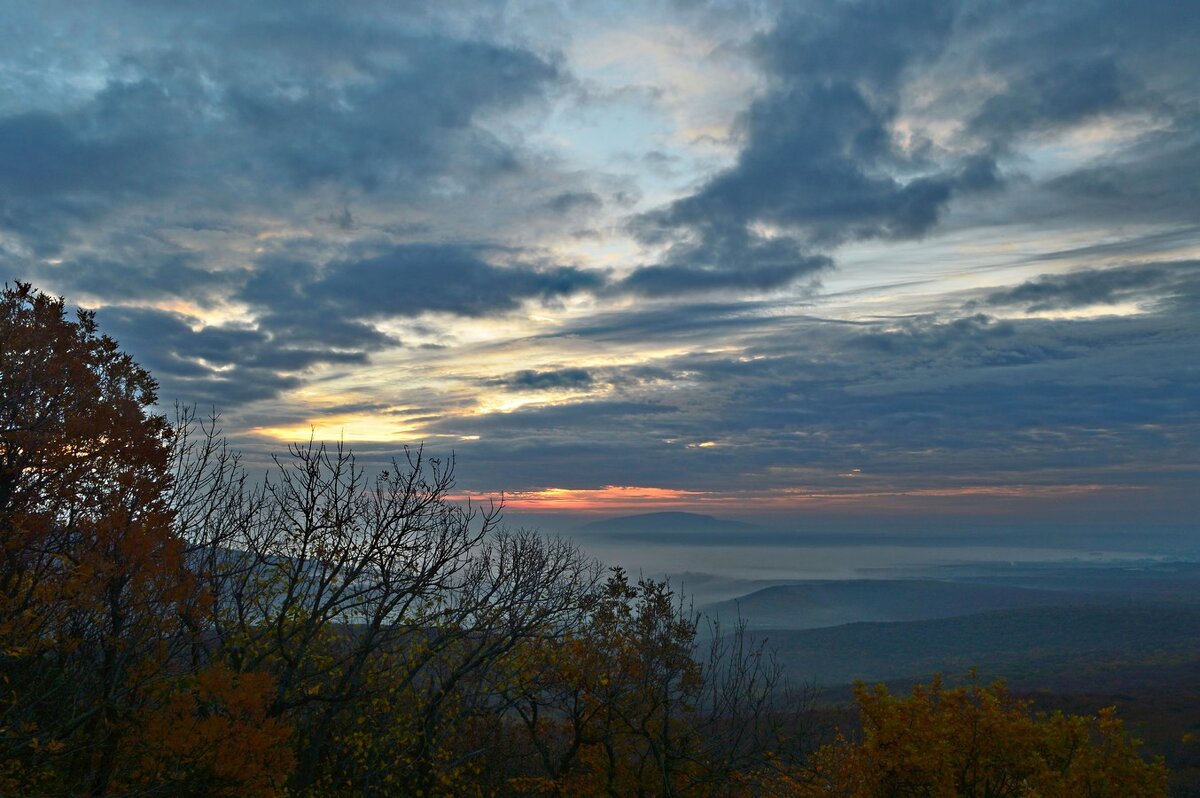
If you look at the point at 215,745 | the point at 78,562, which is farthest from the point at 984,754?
the point at 78,562

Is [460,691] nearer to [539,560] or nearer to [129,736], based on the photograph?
[539,560]

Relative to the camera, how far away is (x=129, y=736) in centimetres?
1750

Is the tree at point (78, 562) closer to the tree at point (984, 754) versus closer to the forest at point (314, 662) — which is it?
the forest at point (314, 662)

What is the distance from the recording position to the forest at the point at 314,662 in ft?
54.5

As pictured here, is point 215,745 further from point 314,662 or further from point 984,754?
point 984,754

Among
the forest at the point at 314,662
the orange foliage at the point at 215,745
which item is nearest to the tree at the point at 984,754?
the forest at the point at 314,662

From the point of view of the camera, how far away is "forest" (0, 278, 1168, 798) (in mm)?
16625

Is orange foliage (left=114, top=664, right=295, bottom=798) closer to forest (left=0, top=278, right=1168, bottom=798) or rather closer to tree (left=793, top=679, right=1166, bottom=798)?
forest (left=0, top=278, right=1168, bottom=798)

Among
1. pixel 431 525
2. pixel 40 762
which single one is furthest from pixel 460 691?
pixel 40 762

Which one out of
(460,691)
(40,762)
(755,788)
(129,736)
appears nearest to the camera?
(40,762)

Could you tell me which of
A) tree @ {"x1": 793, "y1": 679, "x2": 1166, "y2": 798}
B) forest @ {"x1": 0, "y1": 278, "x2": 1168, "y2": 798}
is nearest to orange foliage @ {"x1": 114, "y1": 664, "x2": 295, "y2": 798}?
forest @ {"x1": 0, "y1": 278, "x2": 1168, "y2": 798}

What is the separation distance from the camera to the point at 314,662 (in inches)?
939

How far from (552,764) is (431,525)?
1110 centimetres

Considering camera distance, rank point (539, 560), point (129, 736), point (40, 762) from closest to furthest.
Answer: point (40, 762) < point (129, 736) < point (539, 560)
